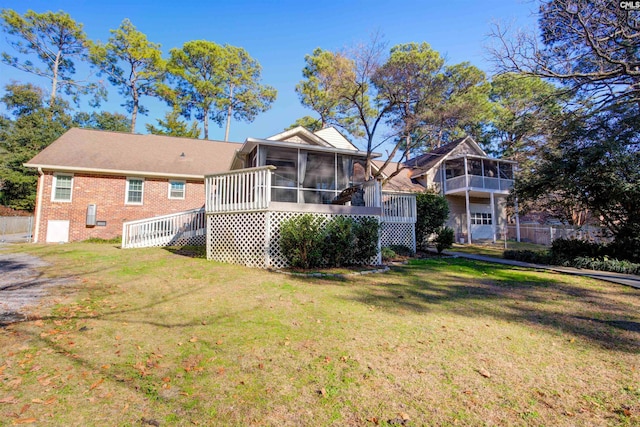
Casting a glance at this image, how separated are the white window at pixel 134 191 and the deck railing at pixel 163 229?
3746 mm

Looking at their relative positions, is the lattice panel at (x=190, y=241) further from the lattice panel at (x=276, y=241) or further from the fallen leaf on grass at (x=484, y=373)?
the fallen leaf on grass at (x=484, y=373)

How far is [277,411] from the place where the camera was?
2.39 meters

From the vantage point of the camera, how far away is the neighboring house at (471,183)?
2162 centimetres

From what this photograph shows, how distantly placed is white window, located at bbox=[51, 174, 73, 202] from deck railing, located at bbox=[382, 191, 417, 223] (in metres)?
15.0

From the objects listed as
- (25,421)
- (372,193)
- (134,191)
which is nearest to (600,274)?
(372,193)

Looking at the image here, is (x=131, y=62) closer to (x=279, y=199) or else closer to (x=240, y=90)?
(x=240, y=90)

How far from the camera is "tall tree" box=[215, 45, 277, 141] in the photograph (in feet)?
99.9

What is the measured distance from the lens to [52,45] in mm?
28219

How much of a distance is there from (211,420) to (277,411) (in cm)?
49

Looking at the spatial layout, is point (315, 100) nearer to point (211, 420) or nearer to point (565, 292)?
point (565, 292)

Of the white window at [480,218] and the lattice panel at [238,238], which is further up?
the white window at [480,218]

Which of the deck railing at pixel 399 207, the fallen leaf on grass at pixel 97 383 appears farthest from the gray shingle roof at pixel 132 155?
the fallen leaf on grass at pixel 97 383

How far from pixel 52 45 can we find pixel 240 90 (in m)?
17.2

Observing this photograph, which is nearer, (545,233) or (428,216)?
(428,216)
